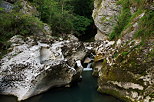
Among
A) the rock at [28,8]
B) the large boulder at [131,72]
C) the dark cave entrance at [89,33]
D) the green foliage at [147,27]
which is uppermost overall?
the rock at [28,8]

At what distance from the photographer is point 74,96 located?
9469 millimetres

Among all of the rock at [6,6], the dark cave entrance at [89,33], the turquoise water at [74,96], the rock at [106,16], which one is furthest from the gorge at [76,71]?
the dark cave entrance at [89,33]

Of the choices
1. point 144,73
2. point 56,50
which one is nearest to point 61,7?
point 56,50

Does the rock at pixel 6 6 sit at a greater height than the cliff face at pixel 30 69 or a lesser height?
greater

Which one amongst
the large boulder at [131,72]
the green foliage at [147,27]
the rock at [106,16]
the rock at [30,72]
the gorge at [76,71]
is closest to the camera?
the large boulder at [131,72]

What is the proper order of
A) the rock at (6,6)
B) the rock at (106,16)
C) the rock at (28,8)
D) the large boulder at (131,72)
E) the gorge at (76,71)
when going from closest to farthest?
the large boulder at (131,72), the gorge at (76,71), the rock at (6,6), the rock at (28,8), the rock at (106,16)

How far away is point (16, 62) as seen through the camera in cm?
950

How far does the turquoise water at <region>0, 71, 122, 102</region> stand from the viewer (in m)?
8.58

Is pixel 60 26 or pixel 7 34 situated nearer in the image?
pixel 7 34

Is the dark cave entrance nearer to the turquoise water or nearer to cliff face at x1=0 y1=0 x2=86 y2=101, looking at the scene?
cliff face at x1=0 y1=0 x2=86 y2=101

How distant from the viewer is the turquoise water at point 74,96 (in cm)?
858

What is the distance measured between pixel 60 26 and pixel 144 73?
646 inches

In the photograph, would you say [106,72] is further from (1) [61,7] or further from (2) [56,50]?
(1) [61,7]

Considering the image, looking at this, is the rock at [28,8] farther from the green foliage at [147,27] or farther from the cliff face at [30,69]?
the green foliage at [147,27]
